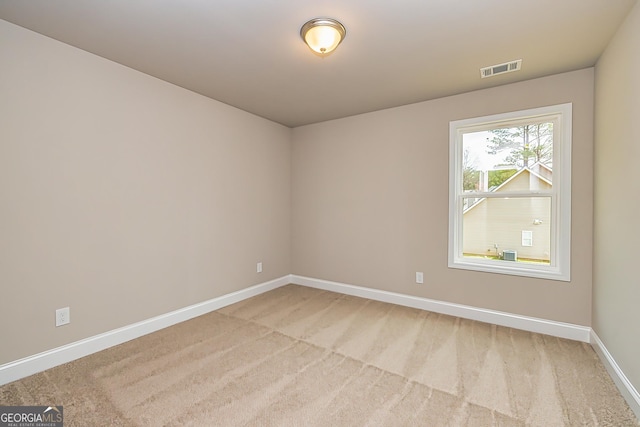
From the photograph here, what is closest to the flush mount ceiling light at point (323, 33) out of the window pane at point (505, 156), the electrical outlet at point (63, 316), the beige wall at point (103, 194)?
the beige wall at point (103, 194)

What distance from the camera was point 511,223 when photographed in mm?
3012

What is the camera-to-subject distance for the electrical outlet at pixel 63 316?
2205 mm

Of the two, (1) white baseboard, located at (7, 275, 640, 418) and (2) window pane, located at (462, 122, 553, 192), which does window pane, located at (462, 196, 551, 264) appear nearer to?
(2) window pane, located at (462, 122, 553, 192)

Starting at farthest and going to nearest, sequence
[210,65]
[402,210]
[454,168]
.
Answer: [402,210]
[454,168]
[210,65]

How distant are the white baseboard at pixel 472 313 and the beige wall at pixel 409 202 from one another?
64 millimetres

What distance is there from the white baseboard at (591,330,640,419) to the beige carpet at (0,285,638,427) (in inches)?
1.8

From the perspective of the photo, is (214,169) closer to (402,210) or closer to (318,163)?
(318,163)

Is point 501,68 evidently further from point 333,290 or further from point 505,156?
point 333,290

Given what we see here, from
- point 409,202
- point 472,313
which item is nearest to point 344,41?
point 409,202

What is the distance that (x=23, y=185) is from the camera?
2.04 m

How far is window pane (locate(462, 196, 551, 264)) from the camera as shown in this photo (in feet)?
9.39

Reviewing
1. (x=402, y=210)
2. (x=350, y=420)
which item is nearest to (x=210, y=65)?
(x=402, y=210)

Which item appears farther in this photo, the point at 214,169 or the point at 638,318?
the point at 214,169

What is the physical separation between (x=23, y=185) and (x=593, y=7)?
4000mm
